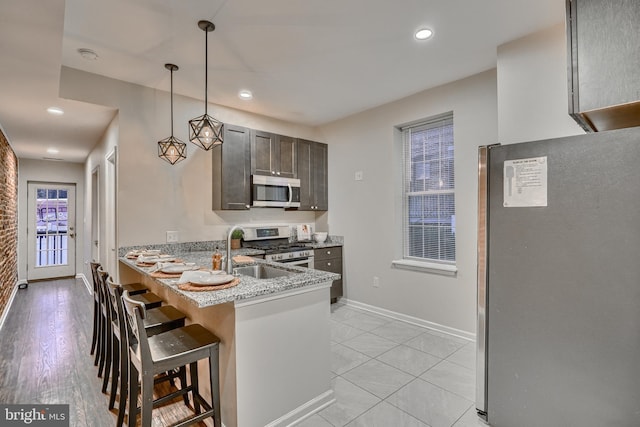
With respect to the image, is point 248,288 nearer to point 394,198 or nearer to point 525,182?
point 525,182

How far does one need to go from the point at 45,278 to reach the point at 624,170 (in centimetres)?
876

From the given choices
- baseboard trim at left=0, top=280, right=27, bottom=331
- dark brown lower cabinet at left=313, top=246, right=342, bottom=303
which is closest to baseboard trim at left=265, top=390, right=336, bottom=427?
dark brown lower cabinet at left=313, top=246, right=342, bottom=303

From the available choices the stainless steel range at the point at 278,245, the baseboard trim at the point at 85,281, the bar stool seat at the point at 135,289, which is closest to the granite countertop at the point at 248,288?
the bar stool seat at the point at 135,289

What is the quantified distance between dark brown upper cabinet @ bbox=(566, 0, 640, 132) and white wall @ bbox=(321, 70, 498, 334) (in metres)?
1.68

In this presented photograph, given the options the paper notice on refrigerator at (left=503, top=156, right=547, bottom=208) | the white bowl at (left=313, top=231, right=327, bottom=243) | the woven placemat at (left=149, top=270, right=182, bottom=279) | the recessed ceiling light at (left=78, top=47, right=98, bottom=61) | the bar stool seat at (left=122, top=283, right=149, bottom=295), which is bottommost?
the bar stool seat at (left=122, top=283, right=149, bottom=295)

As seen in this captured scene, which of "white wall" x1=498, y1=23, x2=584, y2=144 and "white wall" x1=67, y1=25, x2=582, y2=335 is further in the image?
"white wall" x1=67, y1=25, x2=582, y2=335

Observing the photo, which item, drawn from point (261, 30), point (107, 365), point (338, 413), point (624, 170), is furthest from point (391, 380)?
point (261, 30)

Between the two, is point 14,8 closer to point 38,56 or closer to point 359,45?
point 38,56

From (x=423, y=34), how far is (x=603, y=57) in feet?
4.51

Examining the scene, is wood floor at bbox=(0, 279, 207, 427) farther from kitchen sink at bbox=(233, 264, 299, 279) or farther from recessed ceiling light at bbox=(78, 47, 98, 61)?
recessed ceiling light at bbox=(78, 47, 98, 61)

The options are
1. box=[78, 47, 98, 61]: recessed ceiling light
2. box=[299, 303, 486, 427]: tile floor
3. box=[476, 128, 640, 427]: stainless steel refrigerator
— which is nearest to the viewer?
box=[476, 128, 640, 427]: stainless steel refrigerator

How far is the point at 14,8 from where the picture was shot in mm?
1618

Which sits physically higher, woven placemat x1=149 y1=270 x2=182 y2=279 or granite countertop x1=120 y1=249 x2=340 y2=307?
woven placemat x1=149 y1=270 x2=182 y2=279

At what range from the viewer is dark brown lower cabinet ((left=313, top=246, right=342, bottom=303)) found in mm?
4262
